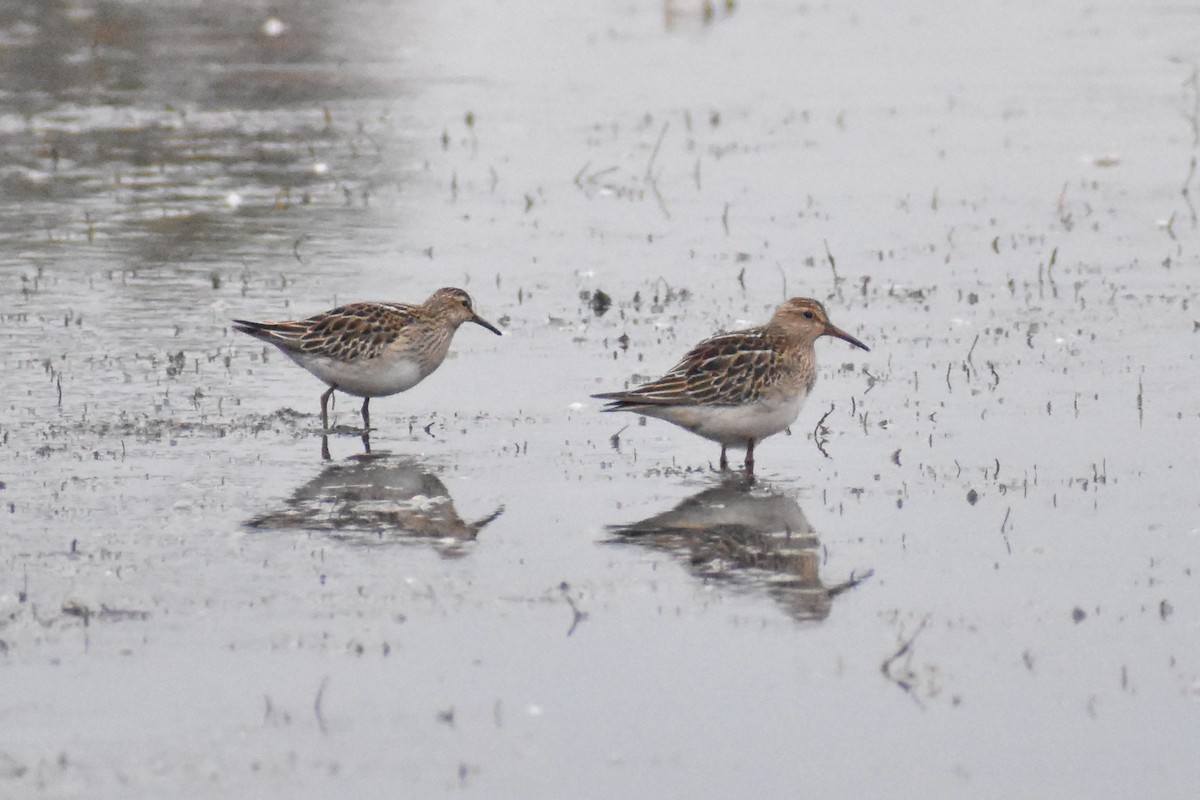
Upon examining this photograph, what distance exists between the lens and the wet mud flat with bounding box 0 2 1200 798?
27.5ft

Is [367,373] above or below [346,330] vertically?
below

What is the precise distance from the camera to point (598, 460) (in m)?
12.7

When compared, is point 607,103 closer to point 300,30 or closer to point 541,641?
point 300,30

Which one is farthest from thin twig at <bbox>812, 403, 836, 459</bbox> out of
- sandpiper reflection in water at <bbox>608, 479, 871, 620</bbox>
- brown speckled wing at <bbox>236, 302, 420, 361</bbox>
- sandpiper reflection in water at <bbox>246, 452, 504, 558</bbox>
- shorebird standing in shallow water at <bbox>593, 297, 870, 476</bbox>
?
brown speckled wing at <bbox>236, 302, 420, 361</bbox>

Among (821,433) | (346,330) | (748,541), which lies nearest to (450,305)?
(346,330)

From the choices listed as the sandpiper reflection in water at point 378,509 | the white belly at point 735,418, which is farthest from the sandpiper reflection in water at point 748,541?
the sandpiper reflection in water at point 378,509

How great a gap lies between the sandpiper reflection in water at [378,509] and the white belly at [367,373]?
0.89 m

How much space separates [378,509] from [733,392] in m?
2.41

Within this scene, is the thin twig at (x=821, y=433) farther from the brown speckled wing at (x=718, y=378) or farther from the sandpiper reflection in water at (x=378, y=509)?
the sandpiper reflection in water at (x=378, y=509)

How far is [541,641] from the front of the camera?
9.40 meters

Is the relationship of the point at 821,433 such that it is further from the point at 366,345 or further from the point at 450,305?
the point at 366,345

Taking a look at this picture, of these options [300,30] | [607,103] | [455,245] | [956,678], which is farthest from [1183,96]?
[956,678]

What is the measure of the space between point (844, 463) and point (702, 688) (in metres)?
4.08

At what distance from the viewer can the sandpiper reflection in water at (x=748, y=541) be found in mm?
10133
